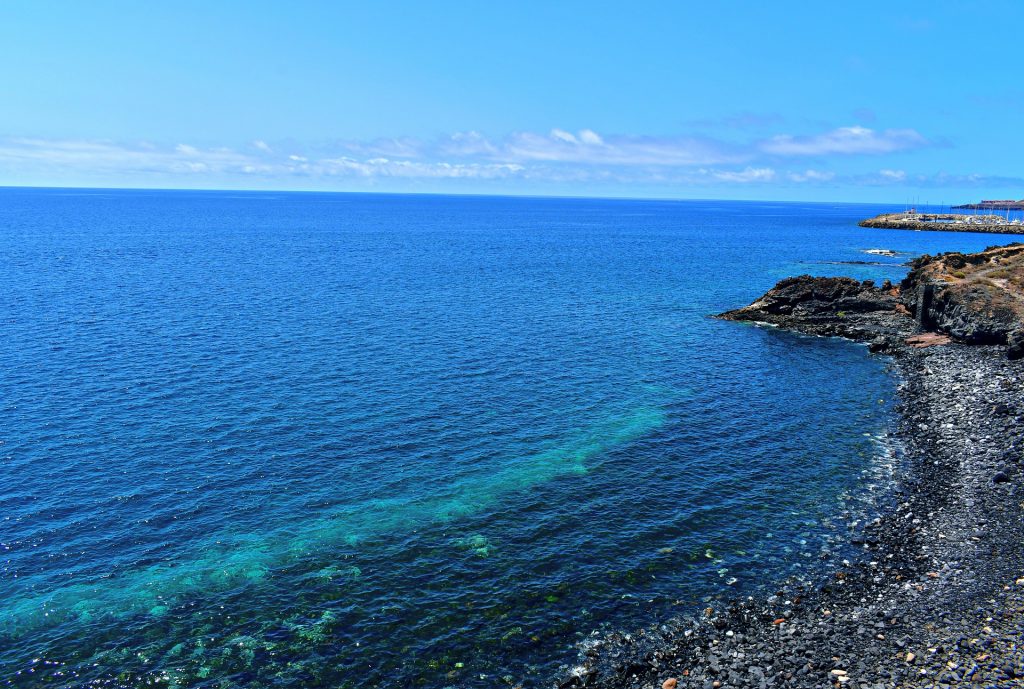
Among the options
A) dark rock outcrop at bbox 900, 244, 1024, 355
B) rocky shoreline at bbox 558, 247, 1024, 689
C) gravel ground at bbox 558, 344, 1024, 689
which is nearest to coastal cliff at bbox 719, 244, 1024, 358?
dark rock outcrop at bbox 900, 244, 1024, 355

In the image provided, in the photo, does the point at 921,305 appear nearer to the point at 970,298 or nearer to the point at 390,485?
the point at 970,298

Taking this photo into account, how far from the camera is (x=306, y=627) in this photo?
94.5 feet

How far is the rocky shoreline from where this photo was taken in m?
24.8

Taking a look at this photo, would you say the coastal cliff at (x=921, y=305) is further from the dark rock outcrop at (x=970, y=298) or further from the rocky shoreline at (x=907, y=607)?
the rocky shoreline at (x=907, y=607)

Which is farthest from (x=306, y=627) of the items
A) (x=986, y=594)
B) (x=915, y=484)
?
(x=915, y=484)

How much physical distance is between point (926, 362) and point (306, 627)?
66.2 meters

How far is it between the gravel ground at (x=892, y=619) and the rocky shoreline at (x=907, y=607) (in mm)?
63

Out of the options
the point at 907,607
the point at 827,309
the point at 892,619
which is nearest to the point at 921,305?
the point at 827,309

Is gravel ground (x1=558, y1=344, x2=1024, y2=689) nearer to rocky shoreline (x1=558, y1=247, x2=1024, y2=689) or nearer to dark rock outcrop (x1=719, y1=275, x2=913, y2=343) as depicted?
rocky shoreline (x1=558, y1=247, x2=1024, y2=689)

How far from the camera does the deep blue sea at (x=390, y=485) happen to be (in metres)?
28.4

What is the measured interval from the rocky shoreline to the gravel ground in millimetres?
63

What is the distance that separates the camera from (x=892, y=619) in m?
27.9

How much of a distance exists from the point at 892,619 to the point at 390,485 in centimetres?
2803

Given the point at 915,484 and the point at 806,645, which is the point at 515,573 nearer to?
the point at 806,645
